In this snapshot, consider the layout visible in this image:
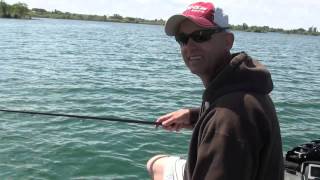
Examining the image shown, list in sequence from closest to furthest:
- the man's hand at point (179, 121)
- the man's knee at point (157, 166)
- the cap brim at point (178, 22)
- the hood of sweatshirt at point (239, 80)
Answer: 1. the hood of sweatshirt at point (239, 80)
2. the cap brim at point (178, 22)
3. the man's knee at point (157, 166)
4. the man's hand at point (179, 121)

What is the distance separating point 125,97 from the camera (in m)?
17.7

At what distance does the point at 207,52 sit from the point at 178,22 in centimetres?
28

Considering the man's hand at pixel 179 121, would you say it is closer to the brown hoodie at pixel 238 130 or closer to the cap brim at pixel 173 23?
the cap brim at pixel 173 23

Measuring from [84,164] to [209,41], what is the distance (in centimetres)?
679

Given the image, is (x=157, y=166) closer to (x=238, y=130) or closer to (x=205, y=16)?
(x=205, y=16)

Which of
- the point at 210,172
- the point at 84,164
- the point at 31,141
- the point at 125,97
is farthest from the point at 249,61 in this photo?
the point at 125,97

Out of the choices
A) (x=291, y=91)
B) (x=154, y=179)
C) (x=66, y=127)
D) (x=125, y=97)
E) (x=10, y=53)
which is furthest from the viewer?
(x=10, y=53)

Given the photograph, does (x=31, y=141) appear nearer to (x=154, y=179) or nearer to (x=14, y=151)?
(x=14, y=151)

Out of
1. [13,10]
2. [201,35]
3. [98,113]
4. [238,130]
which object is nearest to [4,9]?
[13,10]

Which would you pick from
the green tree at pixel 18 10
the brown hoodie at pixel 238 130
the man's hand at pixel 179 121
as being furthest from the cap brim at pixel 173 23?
the green tree at pixel 18 10

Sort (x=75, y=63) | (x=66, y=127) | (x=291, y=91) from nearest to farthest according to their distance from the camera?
1. (x=66, y=127)
2. (x=291, y=91)
3. (x=75, y=63)

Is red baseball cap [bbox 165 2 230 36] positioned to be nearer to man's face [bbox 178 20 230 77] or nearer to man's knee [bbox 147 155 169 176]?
man's face [bbox 178 20 230 77]

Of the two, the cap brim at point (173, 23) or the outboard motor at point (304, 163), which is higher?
the cap brim at point (173, 23)

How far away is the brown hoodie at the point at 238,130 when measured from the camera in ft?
9.50
